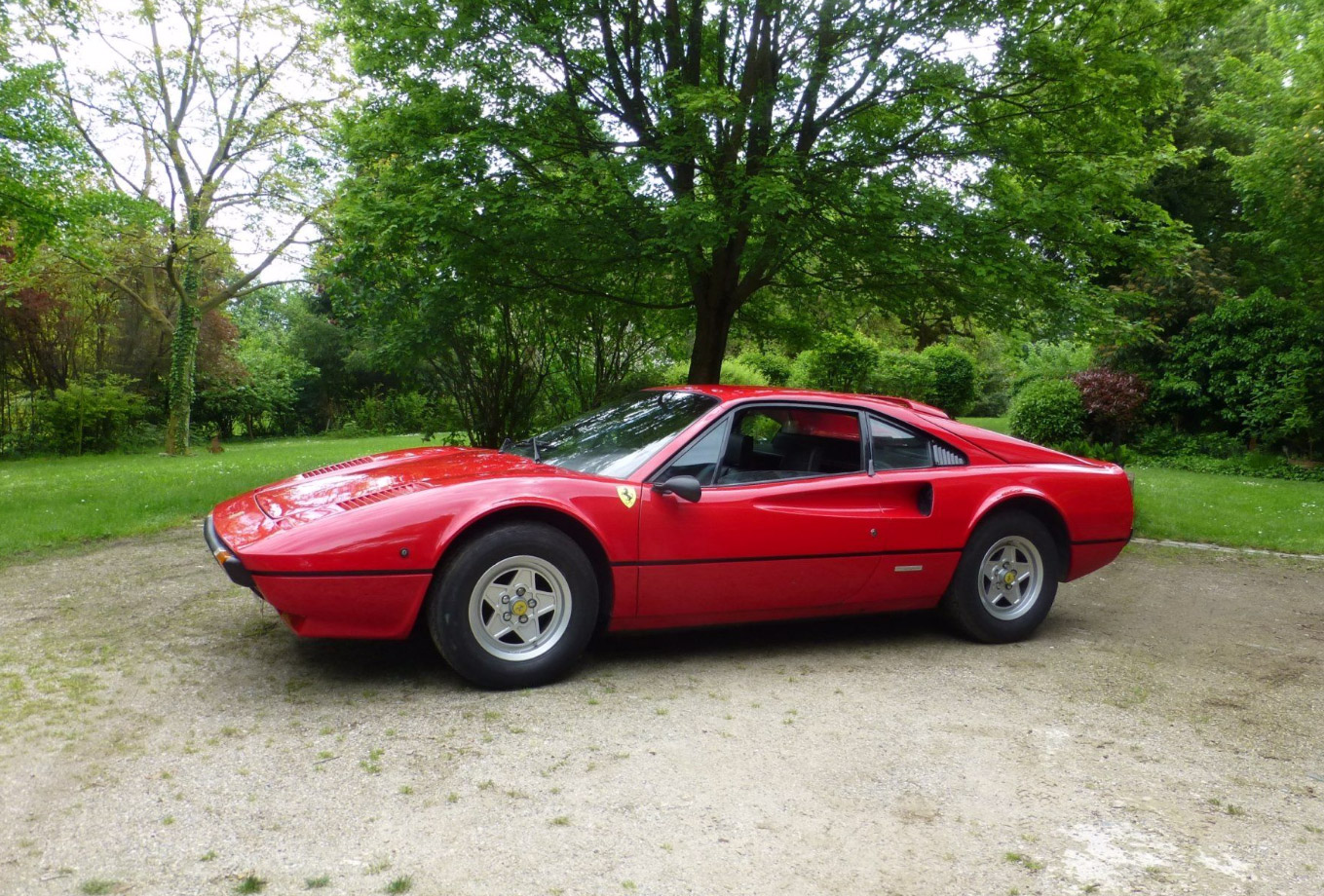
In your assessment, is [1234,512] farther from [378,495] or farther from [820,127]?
[378,495]

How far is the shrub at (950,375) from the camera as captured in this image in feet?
72.6

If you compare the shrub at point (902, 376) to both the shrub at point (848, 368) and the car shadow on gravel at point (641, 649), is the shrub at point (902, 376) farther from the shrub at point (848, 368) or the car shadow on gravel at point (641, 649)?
the car shadow on gravel at point (641, 649)

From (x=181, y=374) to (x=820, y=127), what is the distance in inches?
786

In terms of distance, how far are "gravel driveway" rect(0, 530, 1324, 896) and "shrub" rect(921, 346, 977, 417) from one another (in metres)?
17.5

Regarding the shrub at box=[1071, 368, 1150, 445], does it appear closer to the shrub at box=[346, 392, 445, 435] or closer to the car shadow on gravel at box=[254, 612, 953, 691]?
the car shadow on gravel at box=[254, 612, 953, 691]

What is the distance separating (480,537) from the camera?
381 centimetres

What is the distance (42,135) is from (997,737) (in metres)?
11.5

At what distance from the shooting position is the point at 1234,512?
1035cm

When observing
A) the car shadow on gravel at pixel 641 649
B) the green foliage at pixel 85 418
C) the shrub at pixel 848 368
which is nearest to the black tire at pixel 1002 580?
the car shadow on gravel at pixel 641 649

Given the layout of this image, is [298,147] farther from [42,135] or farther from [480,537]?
[480,537]

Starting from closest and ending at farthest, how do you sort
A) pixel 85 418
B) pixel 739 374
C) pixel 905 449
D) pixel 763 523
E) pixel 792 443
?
pixel 763 523
pixel 792 443
pixel 905 449
pixel 739 374
pixel 85 418

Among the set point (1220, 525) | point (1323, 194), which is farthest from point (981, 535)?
point (1323, 194)

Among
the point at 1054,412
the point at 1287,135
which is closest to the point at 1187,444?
the point at 1054,412

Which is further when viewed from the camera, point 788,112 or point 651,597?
point 788,112
